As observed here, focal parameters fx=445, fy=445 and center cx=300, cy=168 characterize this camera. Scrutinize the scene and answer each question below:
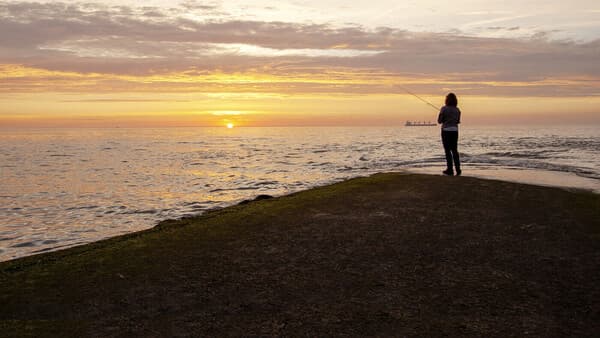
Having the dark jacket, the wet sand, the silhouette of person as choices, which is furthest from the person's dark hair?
the wet sand

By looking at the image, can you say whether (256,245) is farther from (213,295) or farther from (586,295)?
(586,295)

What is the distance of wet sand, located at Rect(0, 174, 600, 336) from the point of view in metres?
4.91

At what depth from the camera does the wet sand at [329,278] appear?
4910mm

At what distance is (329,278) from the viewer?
6.23 m

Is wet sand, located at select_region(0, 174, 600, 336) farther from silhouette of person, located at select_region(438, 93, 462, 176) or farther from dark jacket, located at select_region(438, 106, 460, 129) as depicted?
dark jacket, located at select_region(438, 106, 460, 129)

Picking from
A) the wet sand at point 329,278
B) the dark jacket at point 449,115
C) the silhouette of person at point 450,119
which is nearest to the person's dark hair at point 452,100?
the silhouette of person at point 450,119

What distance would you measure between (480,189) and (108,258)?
9.96 metres

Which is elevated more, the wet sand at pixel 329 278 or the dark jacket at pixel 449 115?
the dark jacket at pixel 449 115

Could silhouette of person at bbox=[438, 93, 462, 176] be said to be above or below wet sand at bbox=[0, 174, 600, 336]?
above

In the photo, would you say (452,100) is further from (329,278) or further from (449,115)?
(329,278)


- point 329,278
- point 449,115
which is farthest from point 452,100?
point 329,278

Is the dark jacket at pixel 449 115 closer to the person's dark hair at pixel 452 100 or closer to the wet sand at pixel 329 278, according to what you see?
the person's dark hair at pixel 452 100

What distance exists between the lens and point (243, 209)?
11.2 meters

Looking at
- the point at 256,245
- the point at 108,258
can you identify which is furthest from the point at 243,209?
the point at 108,258
